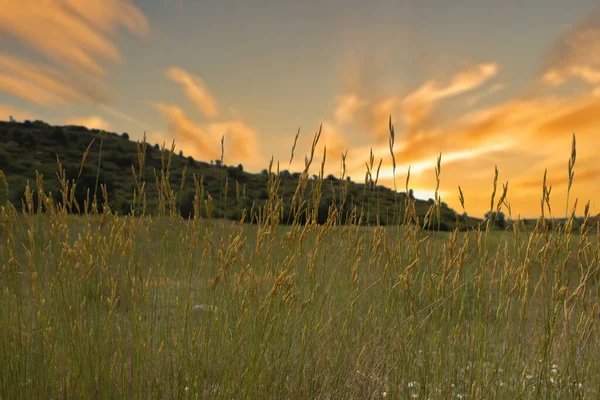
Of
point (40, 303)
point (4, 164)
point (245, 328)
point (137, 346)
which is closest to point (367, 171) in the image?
point (245, 328)

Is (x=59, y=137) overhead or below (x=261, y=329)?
overhead

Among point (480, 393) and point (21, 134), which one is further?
point (21, 134)

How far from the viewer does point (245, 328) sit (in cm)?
246

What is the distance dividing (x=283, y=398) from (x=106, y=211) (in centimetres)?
139

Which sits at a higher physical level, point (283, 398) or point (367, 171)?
point (367, 171)

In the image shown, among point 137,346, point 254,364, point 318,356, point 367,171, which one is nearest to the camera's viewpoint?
point 254,364

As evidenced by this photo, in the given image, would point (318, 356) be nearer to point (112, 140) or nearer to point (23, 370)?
point (23, 370)

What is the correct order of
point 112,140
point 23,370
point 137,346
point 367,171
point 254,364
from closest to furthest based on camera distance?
point 254,364 < point 23,370 < point 137,346 < point 367,171 < point 112,140

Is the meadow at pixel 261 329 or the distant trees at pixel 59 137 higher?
the distant trees at pixel 59 137

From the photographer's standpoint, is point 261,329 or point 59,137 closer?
point 261,329

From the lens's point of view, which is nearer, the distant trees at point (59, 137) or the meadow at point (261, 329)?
the meadow at point (261, 329)

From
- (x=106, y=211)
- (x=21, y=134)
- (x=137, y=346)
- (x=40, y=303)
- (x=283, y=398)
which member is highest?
(x=21, y=134)

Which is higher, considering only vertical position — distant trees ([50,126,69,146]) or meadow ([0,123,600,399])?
distant trees ([50,126,69,146])

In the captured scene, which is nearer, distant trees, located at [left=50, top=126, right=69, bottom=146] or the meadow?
the meadow
